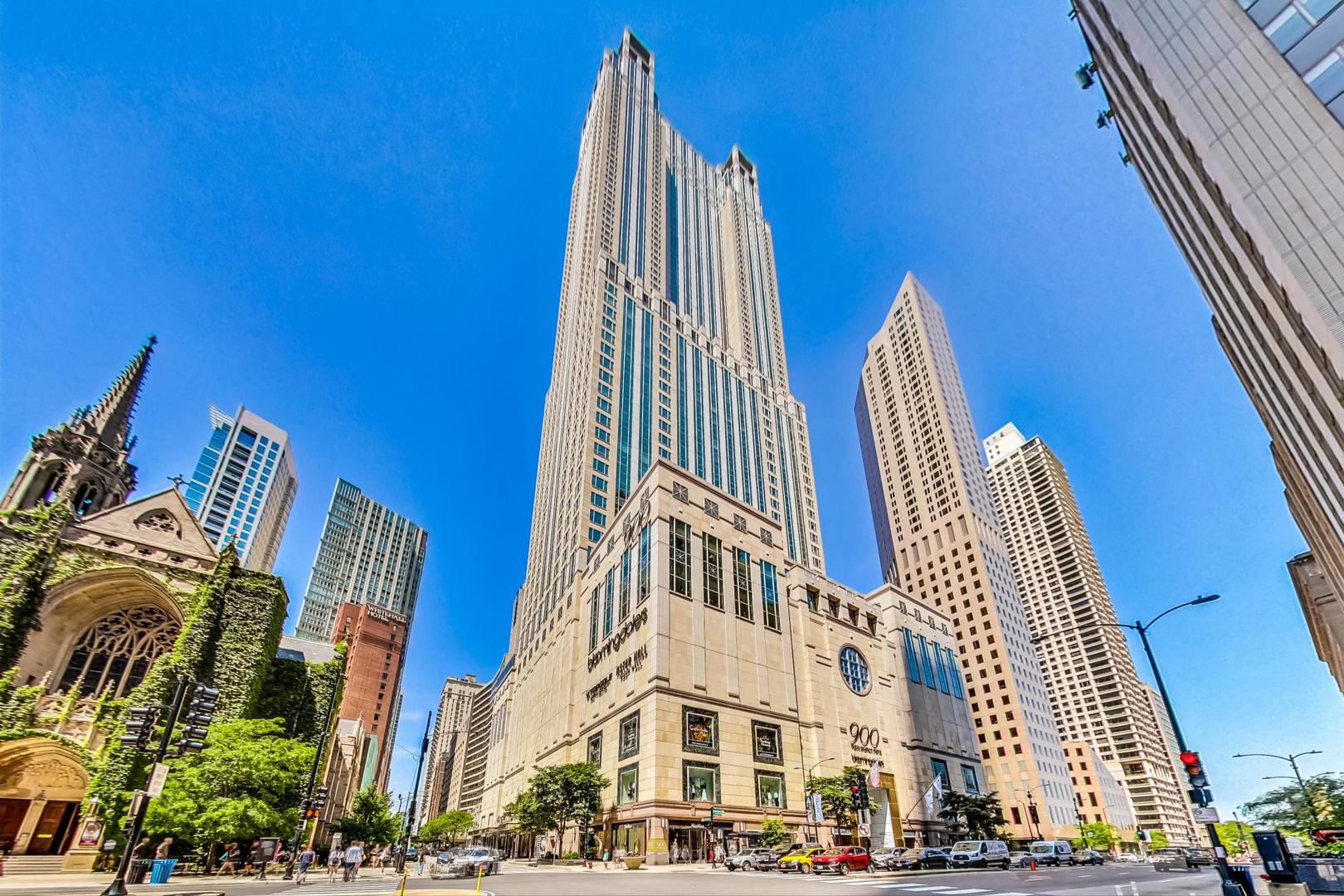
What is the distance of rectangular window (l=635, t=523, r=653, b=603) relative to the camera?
179 ft

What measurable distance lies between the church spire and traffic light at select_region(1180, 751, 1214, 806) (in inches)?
3048

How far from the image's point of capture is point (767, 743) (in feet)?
174

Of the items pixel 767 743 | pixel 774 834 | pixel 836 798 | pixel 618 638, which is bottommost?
pixel 774 834

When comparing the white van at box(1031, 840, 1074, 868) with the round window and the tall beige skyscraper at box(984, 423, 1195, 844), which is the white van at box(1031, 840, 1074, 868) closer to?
the round window

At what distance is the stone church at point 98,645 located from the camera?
A: 3231 centimetres

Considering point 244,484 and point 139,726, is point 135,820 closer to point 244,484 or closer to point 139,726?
point 139,726

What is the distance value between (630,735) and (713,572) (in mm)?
16430

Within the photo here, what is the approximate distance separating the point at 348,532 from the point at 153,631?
450 feet

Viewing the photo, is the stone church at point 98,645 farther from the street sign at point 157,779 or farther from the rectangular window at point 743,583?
the rectangular window at point 743,583

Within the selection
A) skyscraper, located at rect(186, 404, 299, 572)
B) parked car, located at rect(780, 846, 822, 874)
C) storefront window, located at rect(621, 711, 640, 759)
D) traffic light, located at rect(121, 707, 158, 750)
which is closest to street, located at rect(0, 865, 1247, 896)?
traffic light, located at rect(121, 707, 158, 750)

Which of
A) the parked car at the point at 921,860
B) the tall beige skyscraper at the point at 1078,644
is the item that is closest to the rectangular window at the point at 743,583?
the parked car at the point at 921,860

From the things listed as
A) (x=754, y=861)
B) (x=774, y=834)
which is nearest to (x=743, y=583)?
(x=774, y=834)

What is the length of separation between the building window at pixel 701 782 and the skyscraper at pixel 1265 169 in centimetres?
4052

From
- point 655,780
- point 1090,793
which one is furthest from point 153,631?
point 1090,793
